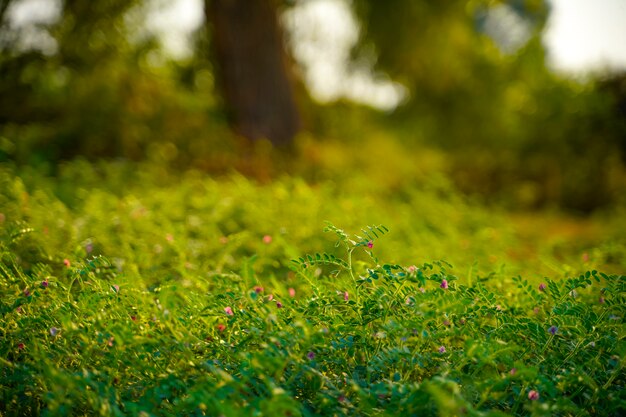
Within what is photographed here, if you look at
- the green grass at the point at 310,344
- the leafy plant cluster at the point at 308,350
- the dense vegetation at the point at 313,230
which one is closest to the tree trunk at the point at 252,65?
the dense vegetation at the point at 313,230

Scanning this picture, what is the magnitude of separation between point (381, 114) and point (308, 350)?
11.0m

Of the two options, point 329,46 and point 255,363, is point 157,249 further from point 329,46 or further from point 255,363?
point 329,46

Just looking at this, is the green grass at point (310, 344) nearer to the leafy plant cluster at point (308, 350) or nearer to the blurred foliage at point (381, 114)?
the leafy plant cluster at point (308, 350)

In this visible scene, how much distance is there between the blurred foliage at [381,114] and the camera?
5809mm

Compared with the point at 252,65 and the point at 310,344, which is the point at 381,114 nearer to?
the point at 252,65

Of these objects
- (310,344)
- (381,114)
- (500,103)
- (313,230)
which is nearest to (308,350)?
(310,344)

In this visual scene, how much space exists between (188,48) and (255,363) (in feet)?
24.7

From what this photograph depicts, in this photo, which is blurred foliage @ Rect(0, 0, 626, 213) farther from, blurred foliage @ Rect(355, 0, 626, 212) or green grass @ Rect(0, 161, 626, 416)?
green grass @ Rect(0, 161, 626, 416)

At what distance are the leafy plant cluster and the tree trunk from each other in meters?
5.34

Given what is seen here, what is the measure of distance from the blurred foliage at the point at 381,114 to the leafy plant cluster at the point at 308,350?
3.31 m

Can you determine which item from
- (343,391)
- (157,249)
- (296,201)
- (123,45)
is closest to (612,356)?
(343,391)

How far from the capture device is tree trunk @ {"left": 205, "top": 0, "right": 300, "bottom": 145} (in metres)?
7.21

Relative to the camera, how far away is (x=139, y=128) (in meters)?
6.13

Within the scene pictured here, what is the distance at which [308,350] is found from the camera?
69.9 inches
